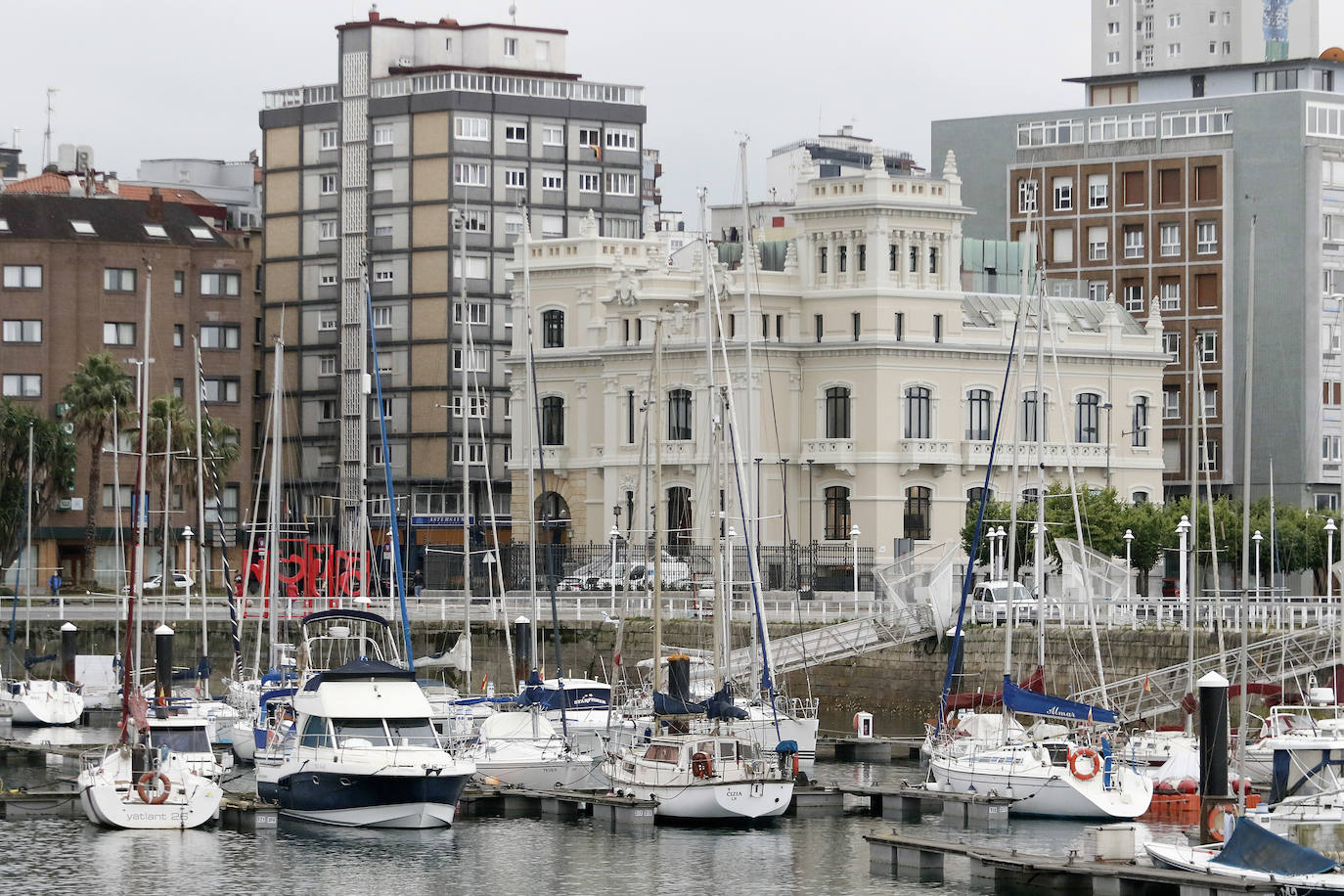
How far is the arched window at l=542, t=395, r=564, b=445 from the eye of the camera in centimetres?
11681

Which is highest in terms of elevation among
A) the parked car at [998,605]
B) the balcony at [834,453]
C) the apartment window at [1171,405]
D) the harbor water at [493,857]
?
the apartment window at [1171,405]

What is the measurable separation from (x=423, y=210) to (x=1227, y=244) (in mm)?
41208

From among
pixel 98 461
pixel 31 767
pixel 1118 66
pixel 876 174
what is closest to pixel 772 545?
pixel 876 174

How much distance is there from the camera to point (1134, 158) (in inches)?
5103

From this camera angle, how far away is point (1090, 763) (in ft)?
179

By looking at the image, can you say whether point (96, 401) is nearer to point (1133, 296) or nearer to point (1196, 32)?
point (1133, 296)

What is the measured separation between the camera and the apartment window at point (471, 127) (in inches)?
5197

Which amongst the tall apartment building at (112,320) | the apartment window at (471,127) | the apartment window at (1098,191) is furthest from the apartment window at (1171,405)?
the tall apartment building at (112,320)

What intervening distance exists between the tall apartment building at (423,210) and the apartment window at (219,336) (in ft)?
10.7

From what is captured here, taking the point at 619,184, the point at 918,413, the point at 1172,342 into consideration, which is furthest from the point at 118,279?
the point at 1172,342

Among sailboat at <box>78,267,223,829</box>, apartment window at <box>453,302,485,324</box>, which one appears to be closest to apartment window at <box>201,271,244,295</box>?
apartment window at <box>453,302,485,324</box>

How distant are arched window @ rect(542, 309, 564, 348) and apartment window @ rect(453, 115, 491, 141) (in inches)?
661

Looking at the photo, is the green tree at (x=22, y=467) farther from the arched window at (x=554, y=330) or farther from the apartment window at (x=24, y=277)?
the arched window at (x=554, y=330)

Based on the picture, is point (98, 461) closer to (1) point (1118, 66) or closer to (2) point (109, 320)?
(2) point (109, 320)
